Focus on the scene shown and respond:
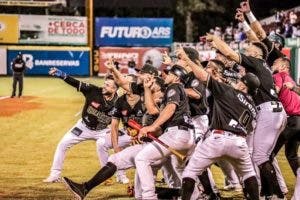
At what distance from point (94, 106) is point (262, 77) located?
139 inches

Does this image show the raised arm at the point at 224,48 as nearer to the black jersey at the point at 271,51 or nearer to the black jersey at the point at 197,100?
the black jersey at the point at 197,100

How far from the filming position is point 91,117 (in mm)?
12820

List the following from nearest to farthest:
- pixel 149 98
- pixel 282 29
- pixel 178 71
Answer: pixel 178 71
pixel 149 98
pixel 282 29

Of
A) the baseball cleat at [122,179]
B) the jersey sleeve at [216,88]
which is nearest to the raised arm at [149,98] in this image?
the jersey sleeve at [216,88]

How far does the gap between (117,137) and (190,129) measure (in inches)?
74.7

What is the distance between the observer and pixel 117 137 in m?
11.4

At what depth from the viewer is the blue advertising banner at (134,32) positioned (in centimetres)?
A: 4825

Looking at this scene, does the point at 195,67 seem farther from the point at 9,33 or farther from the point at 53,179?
the point at 9,33

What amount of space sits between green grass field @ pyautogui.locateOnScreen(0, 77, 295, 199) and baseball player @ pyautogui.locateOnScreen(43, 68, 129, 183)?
0.48 m

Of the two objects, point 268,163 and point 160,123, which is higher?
point 160,123

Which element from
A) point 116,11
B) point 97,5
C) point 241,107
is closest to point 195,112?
point 241,107

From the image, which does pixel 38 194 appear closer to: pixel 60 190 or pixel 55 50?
pixel 60 190

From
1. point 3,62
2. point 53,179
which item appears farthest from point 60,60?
point 53,179

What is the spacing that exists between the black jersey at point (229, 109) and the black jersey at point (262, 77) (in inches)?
38.3
